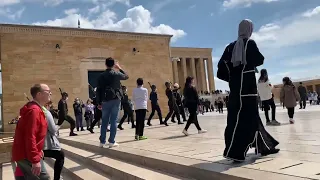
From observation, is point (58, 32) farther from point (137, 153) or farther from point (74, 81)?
point (137, 153)

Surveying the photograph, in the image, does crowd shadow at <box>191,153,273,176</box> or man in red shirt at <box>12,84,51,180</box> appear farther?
crowd shadow at <box>191,153,273,176</box>

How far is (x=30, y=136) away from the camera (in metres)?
2.94

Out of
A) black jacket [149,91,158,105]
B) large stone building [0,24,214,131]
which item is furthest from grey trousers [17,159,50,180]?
large stone building [0,24,214,131]

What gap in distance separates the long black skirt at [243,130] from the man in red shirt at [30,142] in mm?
2204

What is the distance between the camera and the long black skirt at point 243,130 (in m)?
3.77

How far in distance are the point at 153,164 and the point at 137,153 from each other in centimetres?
68

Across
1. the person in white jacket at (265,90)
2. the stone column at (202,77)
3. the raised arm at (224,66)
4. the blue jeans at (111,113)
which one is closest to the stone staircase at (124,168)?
the blue jeans at (111,113)

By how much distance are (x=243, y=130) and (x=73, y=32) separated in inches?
746

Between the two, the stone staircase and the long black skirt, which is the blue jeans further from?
the long black skirt

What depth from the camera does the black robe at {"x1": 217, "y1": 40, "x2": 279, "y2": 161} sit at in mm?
3786

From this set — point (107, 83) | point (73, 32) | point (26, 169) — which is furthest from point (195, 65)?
point (26, 169)

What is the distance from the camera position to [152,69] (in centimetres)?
2348

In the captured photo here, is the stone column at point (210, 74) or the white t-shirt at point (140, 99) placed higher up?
the stone column at point (210, 74)

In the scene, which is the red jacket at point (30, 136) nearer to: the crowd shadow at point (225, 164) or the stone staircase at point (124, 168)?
the stone staircase at point (124, 168)
